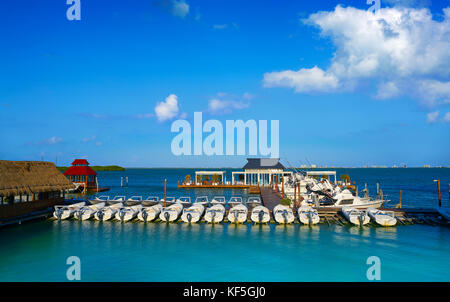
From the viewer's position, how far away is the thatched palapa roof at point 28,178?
24.8m

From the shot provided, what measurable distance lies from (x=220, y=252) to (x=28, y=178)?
20295 millimetres

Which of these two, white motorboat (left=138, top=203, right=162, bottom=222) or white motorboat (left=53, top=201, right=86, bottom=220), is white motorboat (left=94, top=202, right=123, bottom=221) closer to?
white motorboat (left=53, top=201, right=86, bottom=220)

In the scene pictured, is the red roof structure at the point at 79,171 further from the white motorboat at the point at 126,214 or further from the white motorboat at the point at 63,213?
the white motorboat at the point at 126,214

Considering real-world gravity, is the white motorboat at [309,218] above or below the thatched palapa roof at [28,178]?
below

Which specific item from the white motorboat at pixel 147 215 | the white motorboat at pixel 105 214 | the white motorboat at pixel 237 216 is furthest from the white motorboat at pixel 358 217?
the white motorboat at pixel 105 214

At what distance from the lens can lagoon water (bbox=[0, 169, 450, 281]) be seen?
1573cm

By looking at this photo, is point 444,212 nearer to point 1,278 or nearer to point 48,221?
point 1,278

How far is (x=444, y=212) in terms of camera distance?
90.4ft

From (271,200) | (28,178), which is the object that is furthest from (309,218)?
(28,178)

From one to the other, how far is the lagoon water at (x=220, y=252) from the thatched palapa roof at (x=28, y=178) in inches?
131

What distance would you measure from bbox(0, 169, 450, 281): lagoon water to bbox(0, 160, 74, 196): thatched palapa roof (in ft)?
11.0

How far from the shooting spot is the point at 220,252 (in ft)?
63.1

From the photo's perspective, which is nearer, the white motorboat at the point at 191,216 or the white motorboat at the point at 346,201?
the white motorboat at the point at 191,216
